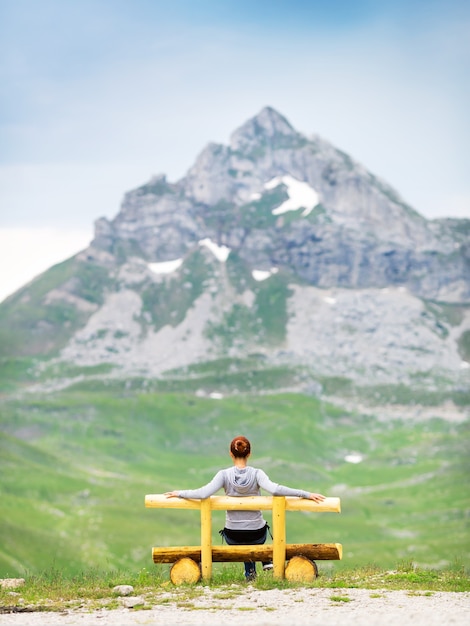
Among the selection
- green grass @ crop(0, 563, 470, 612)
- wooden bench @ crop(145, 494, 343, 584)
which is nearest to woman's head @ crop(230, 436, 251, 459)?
wooden bench @ crop(145, 494, 343, 584)

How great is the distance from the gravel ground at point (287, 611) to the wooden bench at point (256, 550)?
4.23 feet

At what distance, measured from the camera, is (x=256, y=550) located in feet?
79.8

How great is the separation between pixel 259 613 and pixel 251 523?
4.48 metres

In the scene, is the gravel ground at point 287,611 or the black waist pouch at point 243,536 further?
the black waist pouch at point 243,536

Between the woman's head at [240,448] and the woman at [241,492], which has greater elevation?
the woman's head at [240,448]

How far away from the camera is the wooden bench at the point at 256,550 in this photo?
23984mm

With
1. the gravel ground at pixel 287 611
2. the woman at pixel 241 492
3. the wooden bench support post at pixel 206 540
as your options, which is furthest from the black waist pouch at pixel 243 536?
the gravel ground at pixel 287 611

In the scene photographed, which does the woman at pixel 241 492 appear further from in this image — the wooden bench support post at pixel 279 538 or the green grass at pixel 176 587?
the green grass at pixel 176 587

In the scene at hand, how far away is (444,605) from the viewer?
2100 centimetres

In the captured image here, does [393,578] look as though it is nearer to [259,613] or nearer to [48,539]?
[259,613]

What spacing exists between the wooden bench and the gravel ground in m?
1.29

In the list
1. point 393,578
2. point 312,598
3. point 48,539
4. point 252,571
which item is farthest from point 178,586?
point 48,539

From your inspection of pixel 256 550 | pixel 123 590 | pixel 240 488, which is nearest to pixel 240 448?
pixel 240 488

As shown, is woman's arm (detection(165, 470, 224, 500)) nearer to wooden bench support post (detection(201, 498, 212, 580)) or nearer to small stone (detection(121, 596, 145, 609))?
wooden bench support post (detection(201, 498, 212, 580))
